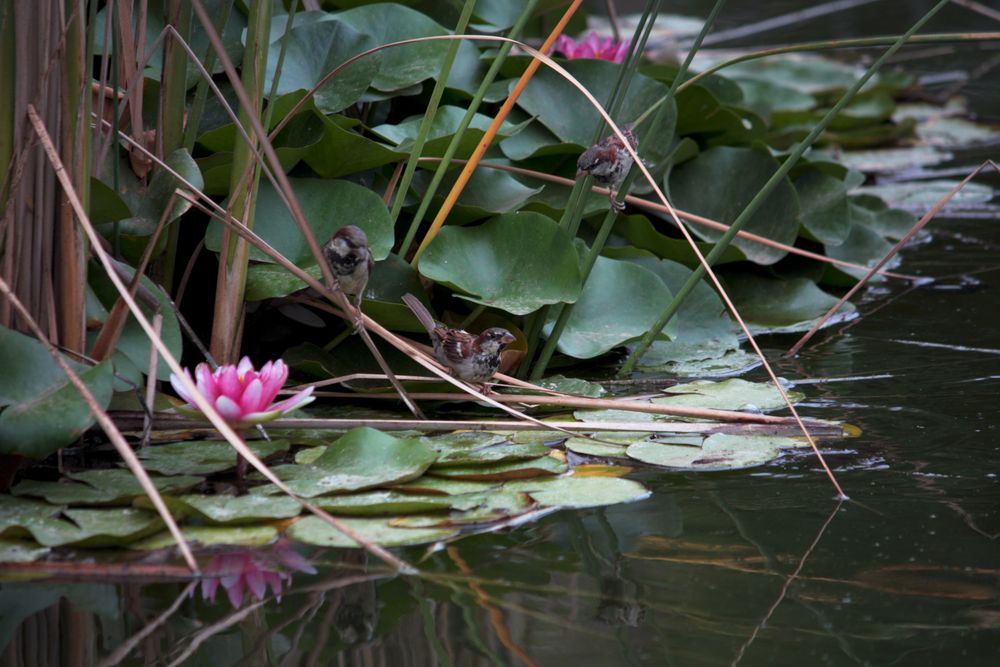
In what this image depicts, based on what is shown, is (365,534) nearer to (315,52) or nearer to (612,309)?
(612,309)

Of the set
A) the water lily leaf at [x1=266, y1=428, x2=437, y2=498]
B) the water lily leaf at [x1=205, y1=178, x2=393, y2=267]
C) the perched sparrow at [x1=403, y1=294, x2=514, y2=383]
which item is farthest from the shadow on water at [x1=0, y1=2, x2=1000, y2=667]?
the water lily leaf at [x1=205, y1=178, x2=393, y2=267]

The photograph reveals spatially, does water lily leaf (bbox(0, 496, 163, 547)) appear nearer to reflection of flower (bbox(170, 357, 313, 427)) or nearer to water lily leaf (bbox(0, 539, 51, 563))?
water lily leaf (bbox(0, 539, 51, 563))

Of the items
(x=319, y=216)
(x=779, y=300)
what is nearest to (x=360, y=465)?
(x=319, y=216)

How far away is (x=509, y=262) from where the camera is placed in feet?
5.15

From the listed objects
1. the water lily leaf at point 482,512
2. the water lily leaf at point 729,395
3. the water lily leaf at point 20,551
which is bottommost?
the water lily leaf at point 20,551

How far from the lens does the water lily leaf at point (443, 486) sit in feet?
3.82

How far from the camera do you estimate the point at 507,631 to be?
0.89 m

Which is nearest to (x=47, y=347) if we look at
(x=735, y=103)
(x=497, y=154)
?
(x=497, y=154)

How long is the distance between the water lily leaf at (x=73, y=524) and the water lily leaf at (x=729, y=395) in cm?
69

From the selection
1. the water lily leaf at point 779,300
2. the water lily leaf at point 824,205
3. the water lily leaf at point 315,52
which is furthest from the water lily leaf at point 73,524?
the water lily leaf at point 824,205

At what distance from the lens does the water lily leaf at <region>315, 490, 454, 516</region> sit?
1.11 m

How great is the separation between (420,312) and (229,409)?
0.36 meters

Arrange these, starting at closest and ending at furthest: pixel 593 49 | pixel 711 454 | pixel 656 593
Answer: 1. pixel 656 593
2. pixel 711 454
3. pixel 593 49

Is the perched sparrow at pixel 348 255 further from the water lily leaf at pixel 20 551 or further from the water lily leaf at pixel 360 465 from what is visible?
the water lily leaf at pixel 20 551
